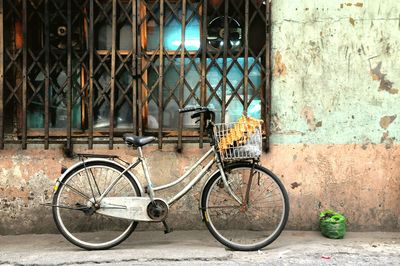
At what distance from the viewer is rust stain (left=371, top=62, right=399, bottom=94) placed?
5.26m

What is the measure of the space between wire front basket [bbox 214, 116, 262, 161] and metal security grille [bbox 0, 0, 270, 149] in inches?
29.1

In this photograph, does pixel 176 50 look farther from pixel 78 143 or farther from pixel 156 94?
pixel 78 143

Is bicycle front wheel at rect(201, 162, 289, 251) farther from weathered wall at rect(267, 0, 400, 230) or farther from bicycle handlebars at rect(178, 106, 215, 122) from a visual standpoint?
bicycle handlebars at rect(178, 106, 215, 122)

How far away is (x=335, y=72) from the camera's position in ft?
17.3

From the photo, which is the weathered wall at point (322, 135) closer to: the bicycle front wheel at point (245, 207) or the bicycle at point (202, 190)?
the bicycle front wheel at point (245, 207)

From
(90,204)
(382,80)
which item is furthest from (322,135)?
(90,204)

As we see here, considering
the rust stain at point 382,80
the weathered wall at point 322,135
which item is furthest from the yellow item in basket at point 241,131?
the rust stain at point 382,80

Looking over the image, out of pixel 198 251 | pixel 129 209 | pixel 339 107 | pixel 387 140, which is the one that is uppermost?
pixel 339 107

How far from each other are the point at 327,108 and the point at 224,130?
137 cm

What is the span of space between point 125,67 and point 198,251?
2.18m

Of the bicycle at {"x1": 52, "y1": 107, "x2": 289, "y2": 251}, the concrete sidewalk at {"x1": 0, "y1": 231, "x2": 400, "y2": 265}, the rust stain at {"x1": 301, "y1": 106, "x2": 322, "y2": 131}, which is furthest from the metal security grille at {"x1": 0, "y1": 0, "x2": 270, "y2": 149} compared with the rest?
the concrete sidewalk at {"x1": 0, "y1": 231, "x2": 400, "y2": 265}

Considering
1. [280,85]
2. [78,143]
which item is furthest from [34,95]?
[280,85]

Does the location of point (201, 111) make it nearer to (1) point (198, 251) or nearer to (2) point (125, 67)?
(2) point (125, 67)

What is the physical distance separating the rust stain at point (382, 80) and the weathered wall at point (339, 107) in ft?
0.04
